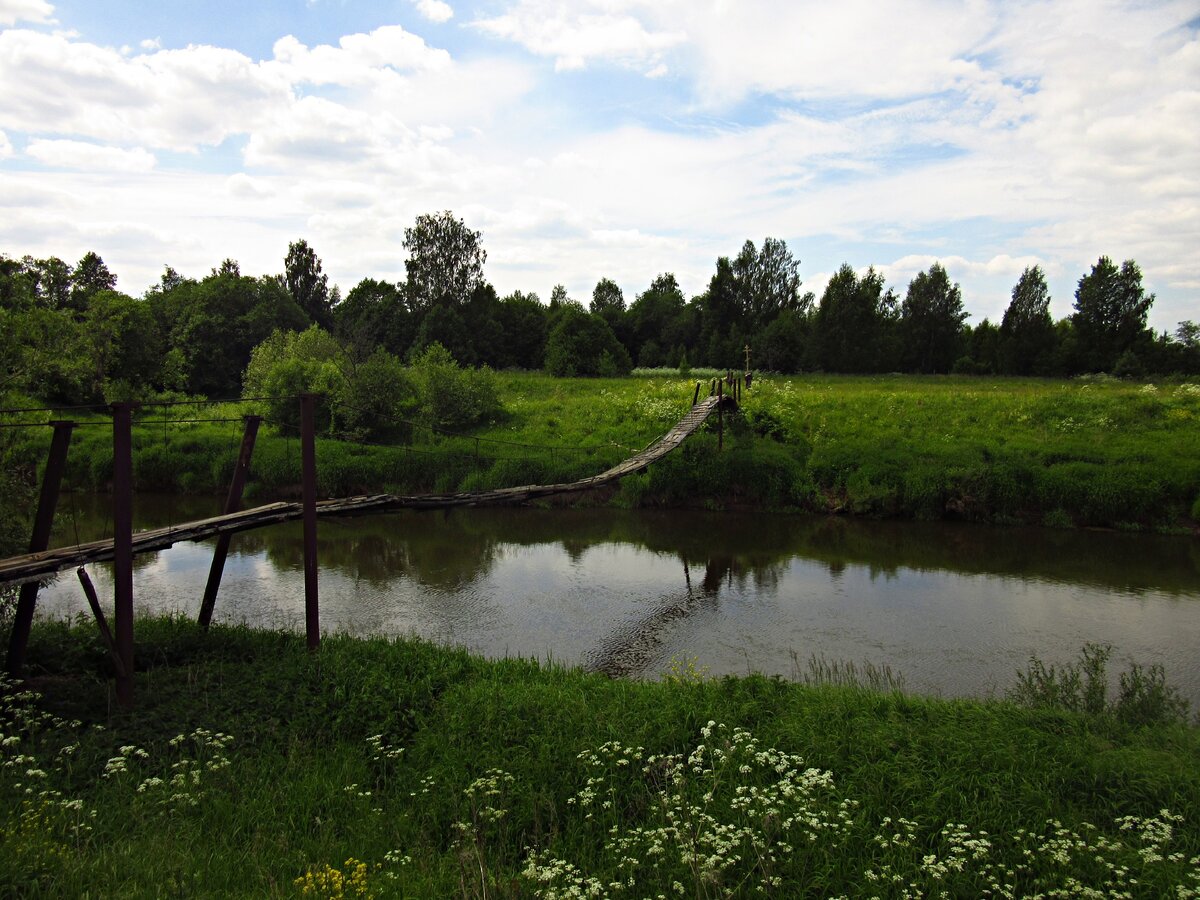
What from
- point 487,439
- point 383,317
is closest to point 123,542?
point 487,439

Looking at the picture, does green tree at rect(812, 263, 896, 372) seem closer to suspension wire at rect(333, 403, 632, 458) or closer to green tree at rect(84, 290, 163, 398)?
suspension wire at rect(333, 403, 632, 458)

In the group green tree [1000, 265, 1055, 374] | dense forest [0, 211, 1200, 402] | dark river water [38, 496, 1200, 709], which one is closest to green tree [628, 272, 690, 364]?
dense forest [0, 211, 1200, 402]

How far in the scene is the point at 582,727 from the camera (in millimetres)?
6418

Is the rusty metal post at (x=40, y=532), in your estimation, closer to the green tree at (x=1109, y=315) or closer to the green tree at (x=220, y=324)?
the green tree at (x=220, y=324)

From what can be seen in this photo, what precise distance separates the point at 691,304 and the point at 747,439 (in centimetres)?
3499

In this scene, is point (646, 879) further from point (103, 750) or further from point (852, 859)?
point (103, 750)

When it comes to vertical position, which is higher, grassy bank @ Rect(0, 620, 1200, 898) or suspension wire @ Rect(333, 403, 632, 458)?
suspension wire @ Rect(333, 403, 632, 458)

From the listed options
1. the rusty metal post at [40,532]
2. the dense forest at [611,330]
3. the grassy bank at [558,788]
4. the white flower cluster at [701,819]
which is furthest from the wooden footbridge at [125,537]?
the dense forest at [611,330]

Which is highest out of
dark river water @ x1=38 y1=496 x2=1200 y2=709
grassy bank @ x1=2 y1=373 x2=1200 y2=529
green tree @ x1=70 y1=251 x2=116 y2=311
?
green tree @ x1=70 y1=251 x2=116 y2=311

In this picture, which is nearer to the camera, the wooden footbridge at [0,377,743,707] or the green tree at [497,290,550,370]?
the wooden footbridge at [0,377,743,707]

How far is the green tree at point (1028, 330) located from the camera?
129 feet

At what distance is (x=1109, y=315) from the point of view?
38031 mm

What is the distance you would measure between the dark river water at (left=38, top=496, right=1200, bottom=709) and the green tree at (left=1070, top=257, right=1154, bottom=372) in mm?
25263

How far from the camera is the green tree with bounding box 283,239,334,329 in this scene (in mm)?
54875
